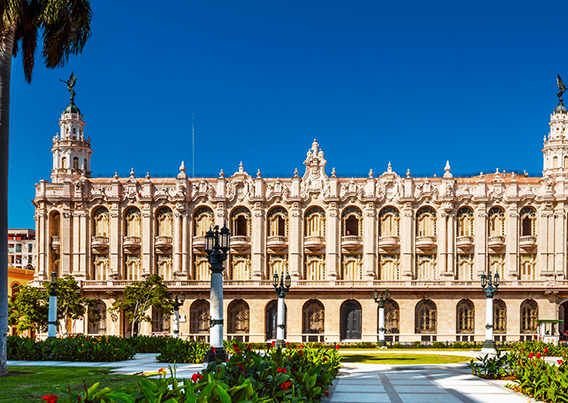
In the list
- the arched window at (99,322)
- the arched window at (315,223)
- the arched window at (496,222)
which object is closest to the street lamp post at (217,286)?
the arched window at (315,223)

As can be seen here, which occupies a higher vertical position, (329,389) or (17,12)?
(17,12)

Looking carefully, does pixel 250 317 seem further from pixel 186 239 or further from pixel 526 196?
pixel 526 196

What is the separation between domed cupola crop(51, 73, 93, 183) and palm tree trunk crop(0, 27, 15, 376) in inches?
1647

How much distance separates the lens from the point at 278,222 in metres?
61.8

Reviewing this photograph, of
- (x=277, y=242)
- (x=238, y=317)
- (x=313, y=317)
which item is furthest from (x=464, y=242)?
(x=238, y=317)

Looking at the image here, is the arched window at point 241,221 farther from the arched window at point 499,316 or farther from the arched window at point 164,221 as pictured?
the arched window at point 499,316

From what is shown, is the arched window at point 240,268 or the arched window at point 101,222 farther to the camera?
the arched window at point 101,222

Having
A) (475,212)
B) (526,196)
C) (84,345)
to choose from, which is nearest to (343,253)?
(475,212)

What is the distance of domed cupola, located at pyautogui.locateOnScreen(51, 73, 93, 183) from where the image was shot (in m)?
65.3

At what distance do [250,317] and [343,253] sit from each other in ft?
36.7

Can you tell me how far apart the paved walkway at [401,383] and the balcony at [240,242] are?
28766mm

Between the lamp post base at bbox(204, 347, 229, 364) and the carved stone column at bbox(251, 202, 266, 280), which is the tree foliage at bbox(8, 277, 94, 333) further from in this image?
the lamp post base at bbox(204, 347, 229, 364)

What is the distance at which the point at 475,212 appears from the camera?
197 feet

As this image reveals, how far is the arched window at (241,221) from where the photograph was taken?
203 feet
